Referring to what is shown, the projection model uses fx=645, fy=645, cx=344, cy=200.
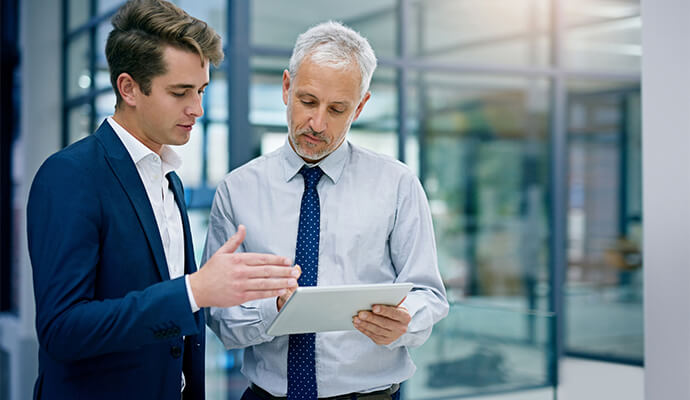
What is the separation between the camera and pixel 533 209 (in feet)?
22.6

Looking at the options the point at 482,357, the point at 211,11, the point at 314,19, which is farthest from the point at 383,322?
the point at 314,19

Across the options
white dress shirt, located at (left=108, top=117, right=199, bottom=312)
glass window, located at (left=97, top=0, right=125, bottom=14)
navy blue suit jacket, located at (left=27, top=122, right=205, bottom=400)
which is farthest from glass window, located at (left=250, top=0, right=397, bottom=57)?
navy blue suit jacket, located at (left=27, top=122, right=205, bottom=400)

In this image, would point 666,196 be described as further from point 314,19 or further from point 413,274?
point 314,19

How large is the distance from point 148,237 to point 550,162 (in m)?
4.91

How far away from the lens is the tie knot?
1910 mm

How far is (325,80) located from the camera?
71.1 inches

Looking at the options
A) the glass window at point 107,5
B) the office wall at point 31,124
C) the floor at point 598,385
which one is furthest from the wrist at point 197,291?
the office wall at point 31,124

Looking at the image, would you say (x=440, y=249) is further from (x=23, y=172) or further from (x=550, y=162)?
(x=23, y=172)

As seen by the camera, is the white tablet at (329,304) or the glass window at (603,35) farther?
the glass window at (603,35)

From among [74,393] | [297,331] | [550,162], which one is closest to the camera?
[74,393]

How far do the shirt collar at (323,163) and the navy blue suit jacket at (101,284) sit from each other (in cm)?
47

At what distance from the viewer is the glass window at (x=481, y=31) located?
6219 mm

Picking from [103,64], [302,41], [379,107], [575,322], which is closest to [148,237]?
[302,41]

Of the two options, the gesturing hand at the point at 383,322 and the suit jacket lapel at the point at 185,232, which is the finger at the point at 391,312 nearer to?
the gesturing hand at the point at 383,322
